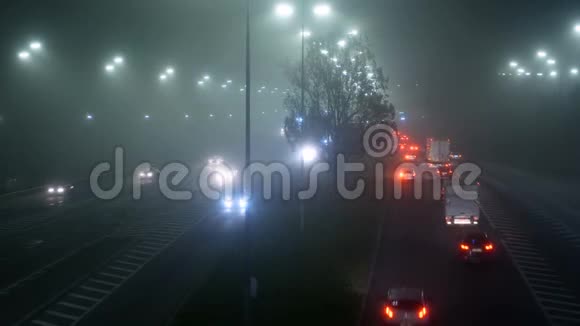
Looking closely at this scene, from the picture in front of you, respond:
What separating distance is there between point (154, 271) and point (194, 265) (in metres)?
1.84

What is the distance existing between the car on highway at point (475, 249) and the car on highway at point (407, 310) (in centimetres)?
942

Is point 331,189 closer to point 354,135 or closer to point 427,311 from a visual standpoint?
point 354,135

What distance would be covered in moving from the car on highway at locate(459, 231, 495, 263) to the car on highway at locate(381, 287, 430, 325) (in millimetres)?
9415

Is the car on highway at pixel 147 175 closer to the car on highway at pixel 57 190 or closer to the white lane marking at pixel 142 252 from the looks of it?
the car on highway at pixel 57 190

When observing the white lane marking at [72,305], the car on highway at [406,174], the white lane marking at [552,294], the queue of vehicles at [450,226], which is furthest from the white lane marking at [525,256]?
the car on highway at [406,174]

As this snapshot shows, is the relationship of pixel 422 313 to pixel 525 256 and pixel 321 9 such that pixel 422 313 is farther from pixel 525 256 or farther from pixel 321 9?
pixel 321 9

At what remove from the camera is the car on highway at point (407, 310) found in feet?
59.3

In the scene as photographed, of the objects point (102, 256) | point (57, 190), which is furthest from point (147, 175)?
point (102, 256)

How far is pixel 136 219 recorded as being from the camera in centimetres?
4056

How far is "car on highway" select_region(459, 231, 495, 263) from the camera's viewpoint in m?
27.1

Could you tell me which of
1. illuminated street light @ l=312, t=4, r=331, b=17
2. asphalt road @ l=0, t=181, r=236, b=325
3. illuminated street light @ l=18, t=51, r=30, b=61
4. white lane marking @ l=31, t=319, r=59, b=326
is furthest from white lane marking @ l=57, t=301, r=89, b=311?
illuminated street light @ l=18, t=51, r=30, b=61

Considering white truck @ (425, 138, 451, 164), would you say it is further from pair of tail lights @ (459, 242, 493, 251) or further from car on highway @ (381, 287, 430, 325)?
car on highway @ (381, 287, 430, 325)

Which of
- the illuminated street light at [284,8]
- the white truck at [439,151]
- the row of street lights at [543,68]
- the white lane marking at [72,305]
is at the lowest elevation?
the white lane marking at [72,305]

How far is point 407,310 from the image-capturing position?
1811 cm
